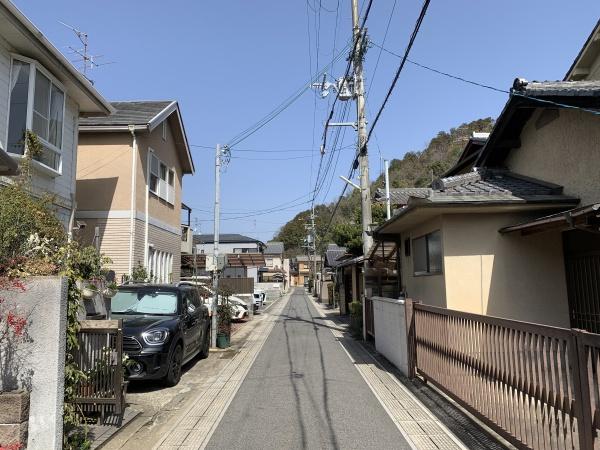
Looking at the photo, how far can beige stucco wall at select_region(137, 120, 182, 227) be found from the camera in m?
16.4

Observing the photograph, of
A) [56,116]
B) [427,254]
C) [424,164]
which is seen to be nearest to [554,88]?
[427,254]

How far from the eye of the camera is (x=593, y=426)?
3576 millimetres

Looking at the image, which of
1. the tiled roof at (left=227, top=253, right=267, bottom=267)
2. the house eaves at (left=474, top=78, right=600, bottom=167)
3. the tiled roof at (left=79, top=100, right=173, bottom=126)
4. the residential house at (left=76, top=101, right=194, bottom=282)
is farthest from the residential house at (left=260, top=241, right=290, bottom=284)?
the house eaves at (left=474, top=78, right=600, bottom=167)

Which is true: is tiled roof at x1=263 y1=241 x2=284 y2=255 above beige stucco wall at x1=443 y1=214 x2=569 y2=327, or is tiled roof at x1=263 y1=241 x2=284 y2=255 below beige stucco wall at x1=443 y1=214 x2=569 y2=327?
above

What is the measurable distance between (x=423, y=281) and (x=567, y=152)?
4.10m

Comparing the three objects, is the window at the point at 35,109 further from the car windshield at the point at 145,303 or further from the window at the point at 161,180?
the window at the point at 161,180

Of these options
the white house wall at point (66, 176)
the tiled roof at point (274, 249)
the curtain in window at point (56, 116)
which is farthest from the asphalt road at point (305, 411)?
the tiled roof at point (274, 249)

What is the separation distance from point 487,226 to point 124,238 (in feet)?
35.8

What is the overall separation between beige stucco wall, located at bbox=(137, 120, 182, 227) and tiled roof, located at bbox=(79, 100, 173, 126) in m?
0.63

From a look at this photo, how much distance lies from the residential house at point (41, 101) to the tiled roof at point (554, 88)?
8658 mm

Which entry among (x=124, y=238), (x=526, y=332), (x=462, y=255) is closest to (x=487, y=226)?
(x=462, y=255)

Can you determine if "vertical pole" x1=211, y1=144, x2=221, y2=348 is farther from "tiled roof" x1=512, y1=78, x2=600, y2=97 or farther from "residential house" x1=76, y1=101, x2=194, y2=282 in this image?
"tiled roof" x1=512, y1=78, x2=600, y2=97

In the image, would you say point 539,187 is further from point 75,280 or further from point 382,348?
point 75,280

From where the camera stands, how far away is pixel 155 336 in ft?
27.7
